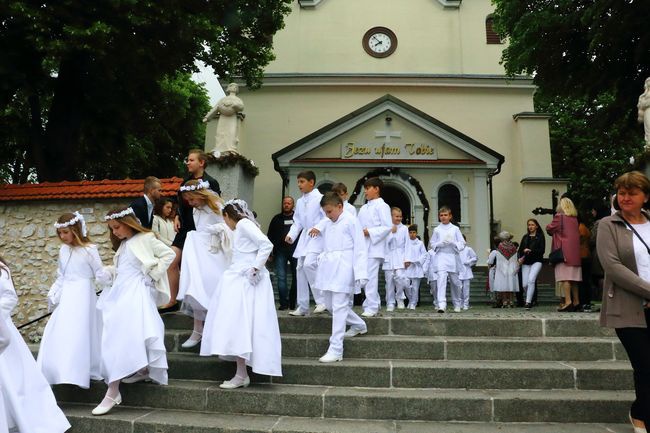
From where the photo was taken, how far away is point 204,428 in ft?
15.1

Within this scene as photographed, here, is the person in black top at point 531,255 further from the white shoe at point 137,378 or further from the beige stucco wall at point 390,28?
the beige stucco wall at point 390,28

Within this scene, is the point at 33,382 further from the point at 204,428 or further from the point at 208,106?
the point at 208,106

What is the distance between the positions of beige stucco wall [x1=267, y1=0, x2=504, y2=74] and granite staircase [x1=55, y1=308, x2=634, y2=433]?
2040 cm

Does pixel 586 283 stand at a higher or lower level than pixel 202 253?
lower

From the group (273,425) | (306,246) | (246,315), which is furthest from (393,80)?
(273,425)

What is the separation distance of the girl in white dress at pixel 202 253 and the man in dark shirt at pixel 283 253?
2.55m

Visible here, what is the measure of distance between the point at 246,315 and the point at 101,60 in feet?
30.8

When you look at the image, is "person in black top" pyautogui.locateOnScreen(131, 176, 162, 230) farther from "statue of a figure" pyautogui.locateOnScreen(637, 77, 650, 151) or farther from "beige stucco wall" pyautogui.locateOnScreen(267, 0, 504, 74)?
"beige stucco wall" pyautogui.locateOnScreen(267, 0, 504, 74)

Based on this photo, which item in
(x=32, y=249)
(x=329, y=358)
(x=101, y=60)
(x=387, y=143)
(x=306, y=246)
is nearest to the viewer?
(x=329, y=358)

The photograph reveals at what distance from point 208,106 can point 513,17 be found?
1633 cm

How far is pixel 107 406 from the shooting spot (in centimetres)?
500

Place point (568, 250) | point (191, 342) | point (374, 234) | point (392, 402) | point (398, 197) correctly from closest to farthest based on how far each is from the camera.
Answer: point (392, 402), point (191, 342), point (374, 234), point (568, 250), point (398, 197)

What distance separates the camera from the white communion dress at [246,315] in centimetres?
507

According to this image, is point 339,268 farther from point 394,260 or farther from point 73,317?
point 394,260
